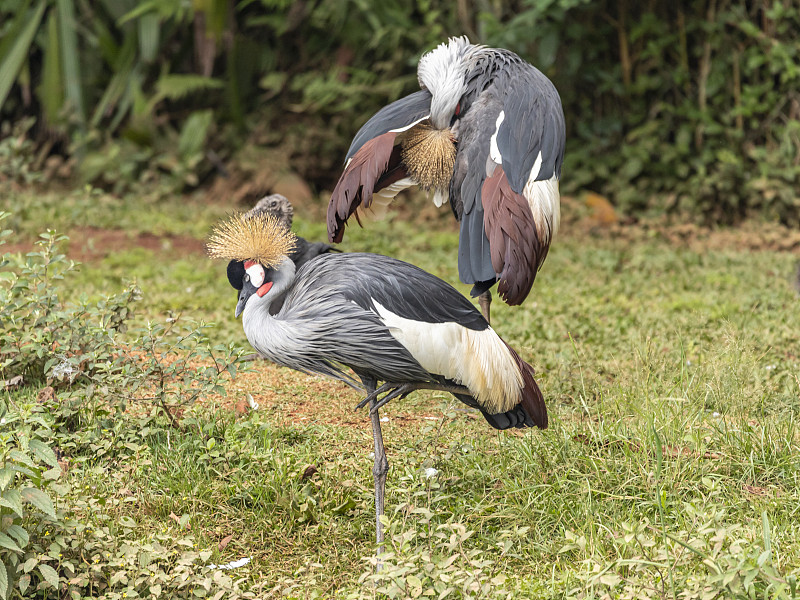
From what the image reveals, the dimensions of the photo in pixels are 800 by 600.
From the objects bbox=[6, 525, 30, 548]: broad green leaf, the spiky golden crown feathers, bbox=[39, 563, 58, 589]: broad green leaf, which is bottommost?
bbox=[39, 563, 58, 589]: broad green leaf

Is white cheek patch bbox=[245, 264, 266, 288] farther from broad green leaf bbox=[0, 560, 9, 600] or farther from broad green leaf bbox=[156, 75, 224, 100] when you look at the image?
broad green leaf bbox=[156, 75, 224, 100]

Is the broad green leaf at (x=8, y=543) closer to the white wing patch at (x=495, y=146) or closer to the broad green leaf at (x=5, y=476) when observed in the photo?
the broad green leaf at (x=5, y=476)

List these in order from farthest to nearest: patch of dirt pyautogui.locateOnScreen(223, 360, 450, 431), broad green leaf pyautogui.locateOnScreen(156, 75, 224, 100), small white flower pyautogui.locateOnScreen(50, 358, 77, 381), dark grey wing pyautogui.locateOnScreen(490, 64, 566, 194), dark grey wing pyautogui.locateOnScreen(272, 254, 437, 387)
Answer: broad green leaf pyautogui.locateOnScreen(156, 75, 224, 100) < patch of dirt pyautogui.locateOnScreen(223, 360, 450, 431) < small white flower pyautogui.locateOnScreen(50, 358, 77, 381) < dark grey wing pyautogui.locateOnScreen(490, 64, 566, 194) < dark grey wing pyautogui.locateOnScreen(272, 254, 437, 387)

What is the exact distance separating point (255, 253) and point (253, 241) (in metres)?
0.04

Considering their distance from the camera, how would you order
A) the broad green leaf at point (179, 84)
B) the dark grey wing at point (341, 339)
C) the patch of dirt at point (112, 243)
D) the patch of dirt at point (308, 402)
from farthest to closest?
1. the broad green leaf at point (179, 84)
2. the patch of dirt at point (112, 243)
3. the patch of dirt at point (308, 402)
4. the dark grey wing at point (341, 339)

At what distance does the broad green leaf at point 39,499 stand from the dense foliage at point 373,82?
5598 mm

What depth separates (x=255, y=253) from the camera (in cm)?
301

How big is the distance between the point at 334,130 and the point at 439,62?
17.4 ft

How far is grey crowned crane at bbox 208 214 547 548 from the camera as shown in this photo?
2893mm

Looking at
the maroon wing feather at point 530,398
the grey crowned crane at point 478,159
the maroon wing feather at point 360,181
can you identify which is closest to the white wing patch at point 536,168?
the grey crowned crane at point 478,159

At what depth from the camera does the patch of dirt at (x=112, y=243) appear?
256 inches

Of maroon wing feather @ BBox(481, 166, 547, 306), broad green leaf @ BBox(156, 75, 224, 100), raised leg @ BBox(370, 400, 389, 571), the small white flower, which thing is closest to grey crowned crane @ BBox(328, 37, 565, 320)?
maroon wing feather @ BBox(481, 166, 547, 306)

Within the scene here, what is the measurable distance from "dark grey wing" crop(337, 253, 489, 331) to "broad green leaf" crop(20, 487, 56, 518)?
3.41 ft

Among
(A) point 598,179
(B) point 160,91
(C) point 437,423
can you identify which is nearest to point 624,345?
(C) point 437,423
